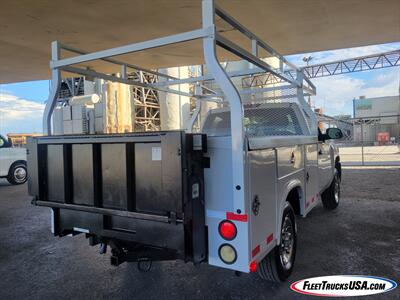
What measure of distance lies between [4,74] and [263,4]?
10675 mm

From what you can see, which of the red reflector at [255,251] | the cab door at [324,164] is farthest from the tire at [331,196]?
the red reflector at [255,251]

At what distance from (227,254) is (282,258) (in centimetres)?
105

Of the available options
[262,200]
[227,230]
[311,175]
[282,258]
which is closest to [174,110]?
[311,175]

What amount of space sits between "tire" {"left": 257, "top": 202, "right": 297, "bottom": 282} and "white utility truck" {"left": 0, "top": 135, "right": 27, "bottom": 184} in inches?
428

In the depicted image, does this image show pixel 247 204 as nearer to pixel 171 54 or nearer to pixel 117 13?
pixel 117 13

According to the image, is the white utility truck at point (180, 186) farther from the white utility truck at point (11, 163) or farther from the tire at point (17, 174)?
the tire at point (17, 174)

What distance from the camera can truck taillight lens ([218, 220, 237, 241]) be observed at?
249 cm

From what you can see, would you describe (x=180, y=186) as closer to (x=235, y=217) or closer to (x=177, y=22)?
(x=235, y=217)

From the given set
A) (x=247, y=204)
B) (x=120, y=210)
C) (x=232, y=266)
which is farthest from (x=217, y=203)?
(x=120, y=210)

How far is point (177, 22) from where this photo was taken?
23.6ft

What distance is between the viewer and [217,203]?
256 cm

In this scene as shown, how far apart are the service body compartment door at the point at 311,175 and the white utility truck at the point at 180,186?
79cm

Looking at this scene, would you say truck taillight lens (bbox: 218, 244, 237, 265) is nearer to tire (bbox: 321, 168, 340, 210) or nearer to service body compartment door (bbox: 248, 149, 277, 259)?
service body compartment door (bbox: 248, 149, 277, 259)

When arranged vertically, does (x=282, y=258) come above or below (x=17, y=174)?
below
